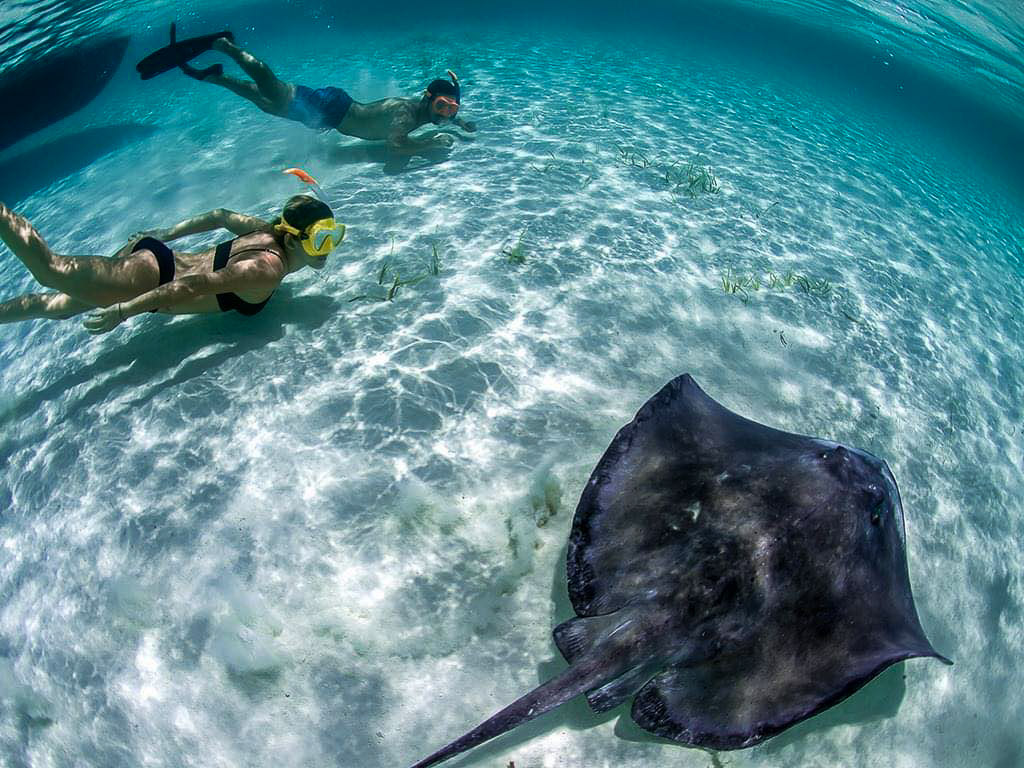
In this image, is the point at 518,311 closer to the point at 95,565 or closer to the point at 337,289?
the point at 337,289

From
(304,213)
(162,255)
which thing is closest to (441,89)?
(304,213)

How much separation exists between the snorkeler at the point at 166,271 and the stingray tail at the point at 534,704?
427cm

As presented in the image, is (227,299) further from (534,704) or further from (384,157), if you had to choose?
(384,157)

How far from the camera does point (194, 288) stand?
4.55 meters

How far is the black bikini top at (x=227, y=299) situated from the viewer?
15.7ft

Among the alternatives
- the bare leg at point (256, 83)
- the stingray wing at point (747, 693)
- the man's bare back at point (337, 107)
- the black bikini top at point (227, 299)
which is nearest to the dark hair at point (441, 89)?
the man's bare back at point (337, 107)

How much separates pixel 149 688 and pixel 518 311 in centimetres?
446

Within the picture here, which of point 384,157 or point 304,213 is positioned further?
point 384,157

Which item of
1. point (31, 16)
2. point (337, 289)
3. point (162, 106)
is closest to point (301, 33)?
point (162, 106)

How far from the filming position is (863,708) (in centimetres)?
327

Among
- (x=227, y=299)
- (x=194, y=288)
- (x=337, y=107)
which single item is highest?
(x=194, y=288)

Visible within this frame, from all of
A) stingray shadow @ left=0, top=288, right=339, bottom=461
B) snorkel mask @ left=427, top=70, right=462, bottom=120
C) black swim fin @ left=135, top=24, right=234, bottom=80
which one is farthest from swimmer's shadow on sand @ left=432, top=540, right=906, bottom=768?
black swim fin @ left=135, top=24, right=234, bottom=80

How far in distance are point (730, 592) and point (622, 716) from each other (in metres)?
1.08

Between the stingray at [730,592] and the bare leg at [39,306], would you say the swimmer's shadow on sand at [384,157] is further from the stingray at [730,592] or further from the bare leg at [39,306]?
the stingray at [730,592]
